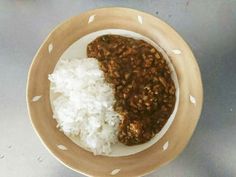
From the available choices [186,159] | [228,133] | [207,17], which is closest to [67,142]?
[186,159]

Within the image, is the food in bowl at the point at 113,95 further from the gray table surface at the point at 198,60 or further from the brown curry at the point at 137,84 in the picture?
the gray table surface at the point at 198,60

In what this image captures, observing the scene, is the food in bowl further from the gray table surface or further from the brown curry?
the gray table surface

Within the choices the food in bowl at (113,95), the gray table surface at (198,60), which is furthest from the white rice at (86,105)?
the gray table surface at (198,60)

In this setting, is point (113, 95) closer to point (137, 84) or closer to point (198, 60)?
point (137, 84)

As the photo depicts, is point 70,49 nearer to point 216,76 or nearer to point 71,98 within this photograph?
point 71,98

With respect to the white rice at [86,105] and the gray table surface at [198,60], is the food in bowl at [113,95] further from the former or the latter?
the gray table surface at [198,60]

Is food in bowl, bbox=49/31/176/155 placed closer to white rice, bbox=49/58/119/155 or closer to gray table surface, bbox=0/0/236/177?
white rice, bbox=49/58/119/155

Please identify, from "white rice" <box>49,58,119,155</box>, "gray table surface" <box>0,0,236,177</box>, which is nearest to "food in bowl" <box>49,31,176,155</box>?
"white rice" <box>49,58,119,155</box>
